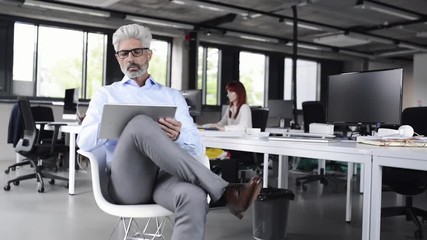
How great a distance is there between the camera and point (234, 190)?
5.98 feet

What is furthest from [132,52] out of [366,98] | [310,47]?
[310,47]

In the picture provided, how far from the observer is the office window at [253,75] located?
11.2 meters

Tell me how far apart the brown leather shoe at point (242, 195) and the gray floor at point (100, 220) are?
128 cm

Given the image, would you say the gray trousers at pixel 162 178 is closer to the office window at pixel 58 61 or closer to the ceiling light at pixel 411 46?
the office window at pixel 58 61

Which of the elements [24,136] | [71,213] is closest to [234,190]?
[71,213]

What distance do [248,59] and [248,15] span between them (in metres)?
3.03

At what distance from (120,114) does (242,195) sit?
0.65m

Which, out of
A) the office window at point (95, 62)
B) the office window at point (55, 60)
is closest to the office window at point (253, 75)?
the office window at point (95, 62)

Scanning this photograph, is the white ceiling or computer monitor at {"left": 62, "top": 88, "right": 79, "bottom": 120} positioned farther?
the white ceiling

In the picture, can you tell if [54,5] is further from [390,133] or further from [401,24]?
[401,24]

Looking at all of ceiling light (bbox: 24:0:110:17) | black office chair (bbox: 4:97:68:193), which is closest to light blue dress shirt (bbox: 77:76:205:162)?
black office chair (bbox: 4:97:68:193)

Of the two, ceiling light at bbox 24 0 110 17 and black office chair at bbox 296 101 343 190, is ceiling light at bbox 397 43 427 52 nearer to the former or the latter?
black office chair at bbox 296 101 343 190

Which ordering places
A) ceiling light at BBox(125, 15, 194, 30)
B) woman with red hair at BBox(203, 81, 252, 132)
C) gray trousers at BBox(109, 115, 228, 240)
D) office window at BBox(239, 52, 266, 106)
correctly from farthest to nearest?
office window at BBox(239, 52, 266, 106)
ceiling light at BBox(125, 15, 194, 30)
woman with red hair at BBox(203, 81, 252, 132)
gray trousers at BBox(109, 115, 228, 240)

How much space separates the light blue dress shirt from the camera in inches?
80.9
